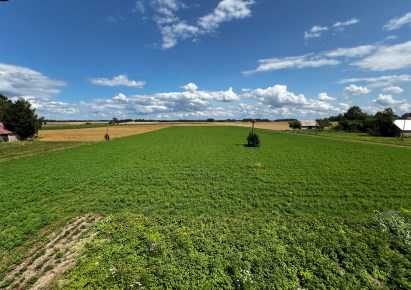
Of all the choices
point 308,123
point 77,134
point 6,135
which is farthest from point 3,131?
point 308,123

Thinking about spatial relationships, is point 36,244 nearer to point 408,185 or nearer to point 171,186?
point 171,186

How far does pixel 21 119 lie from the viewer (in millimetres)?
51281

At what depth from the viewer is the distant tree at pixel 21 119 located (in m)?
50.8

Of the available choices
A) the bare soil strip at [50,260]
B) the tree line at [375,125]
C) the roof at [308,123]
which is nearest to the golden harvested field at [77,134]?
the bare soil strip at [50,260]

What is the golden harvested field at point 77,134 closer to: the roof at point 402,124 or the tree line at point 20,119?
the tree line at point 20,119

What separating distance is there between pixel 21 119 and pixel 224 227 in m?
62.3

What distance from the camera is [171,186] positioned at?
1426 cm

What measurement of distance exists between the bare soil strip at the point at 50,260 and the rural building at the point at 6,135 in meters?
55.5

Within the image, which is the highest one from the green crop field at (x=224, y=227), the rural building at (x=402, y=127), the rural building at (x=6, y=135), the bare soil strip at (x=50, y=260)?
the rural building at (x=402, y=127)

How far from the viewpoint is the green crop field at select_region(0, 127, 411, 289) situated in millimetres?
6281

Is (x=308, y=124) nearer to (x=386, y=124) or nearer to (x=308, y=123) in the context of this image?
(x=308, y=123)

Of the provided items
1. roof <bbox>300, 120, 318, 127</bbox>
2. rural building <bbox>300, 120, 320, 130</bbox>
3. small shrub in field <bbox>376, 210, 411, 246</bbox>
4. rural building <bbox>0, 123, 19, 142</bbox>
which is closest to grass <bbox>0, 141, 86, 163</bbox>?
rural building <bbox>0, 123, 19, 142</bbox>

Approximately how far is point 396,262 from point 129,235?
30.0ft

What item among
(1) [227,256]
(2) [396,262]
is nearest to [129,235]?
(1) [227,256]
